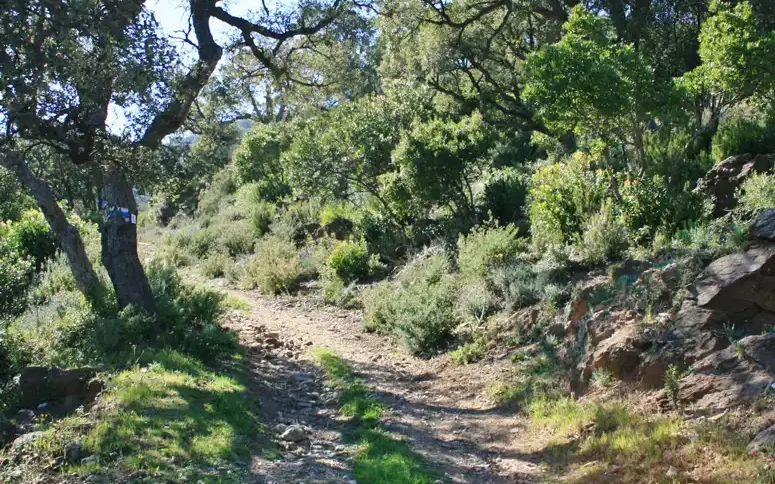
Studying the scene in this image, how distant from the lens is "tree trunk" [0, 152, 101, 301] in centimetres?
1058

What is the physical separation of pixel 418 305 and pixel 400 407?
2.88m

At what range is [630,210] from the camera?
34.3ft

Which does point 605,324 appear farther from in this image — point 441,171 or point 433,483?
point 441,171

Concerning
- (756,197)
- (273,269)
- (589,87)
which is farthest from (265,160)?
(756,197)

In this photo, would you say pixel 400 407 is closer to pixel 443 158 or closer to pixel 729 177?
pixel 729 177

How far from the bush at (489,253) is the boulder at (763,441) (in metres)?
6.30

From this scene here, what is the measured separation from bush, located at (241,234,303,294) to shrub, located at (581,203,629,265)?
765 cm

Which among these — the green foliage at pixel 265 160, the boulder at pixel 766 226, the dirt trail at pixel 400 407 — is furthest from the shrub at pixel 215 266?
the boulder at pixel 766 226

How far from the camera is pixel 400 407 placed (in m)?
8.34

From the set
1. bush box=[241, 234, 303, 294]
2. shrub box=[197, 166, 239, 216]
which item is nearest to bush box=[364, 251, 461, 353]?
bush box=[241, 234, 303, 294]

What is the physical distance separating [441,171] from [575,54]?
4.53m

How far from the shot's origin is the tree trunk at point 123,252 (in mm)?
9758

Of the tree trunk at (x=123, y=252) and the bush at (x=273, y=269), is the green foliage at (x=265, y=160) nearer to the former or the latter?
the bush at (x=273, y=269)

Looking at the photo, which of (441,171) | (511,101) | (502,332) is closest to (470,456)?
(502,332)
